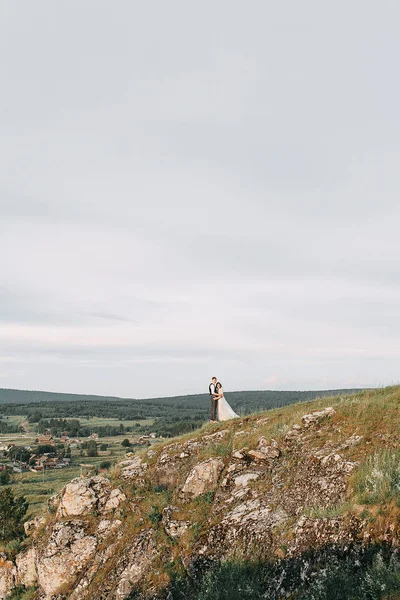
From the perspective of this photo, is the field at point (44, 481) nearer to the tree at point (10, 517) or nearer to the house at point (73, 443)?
the tree at point (10, 517)

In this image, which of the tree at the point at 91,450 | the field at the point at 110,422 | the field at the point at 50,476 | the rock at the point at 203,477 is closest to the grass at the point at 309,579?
the rock at the point at 203,477

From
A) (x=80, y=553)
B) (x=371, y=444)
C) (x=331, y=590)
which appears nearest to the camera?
(x=331, y=590)

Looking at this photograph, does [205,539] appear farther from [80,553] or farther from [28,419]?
[28,419]

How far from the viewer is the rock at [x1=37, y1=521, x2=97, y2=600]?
15.2 m

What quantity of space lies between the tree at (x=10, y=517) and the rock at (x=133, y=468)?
5261 mm

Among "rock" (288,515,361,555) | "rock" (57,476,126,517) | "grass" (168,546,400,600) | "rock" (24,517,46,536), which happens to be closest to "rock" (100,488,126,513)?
"rock" (57,476,126,517)

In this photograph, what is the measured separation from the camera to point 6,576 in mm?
17141

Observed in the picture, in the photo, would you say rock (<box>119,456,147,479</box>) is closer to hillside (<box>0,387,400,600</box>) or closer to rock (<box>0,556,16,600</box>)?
hillside (<box>0,387,400,600</box>)

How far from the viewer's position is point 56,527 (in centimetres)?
1661

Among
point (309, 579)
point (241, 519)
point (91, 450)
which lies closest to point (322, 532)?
point (309, 579)

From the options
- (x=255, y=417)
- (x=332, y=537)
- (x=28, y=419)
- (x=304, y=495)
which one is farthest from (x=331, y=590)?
(x=28, y=419)

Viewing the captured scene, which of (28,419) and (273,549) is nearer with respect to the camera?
(273,549)

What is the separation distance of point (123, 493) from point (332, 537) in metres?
8.80

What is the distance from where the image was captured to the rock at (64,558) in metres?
15.2
